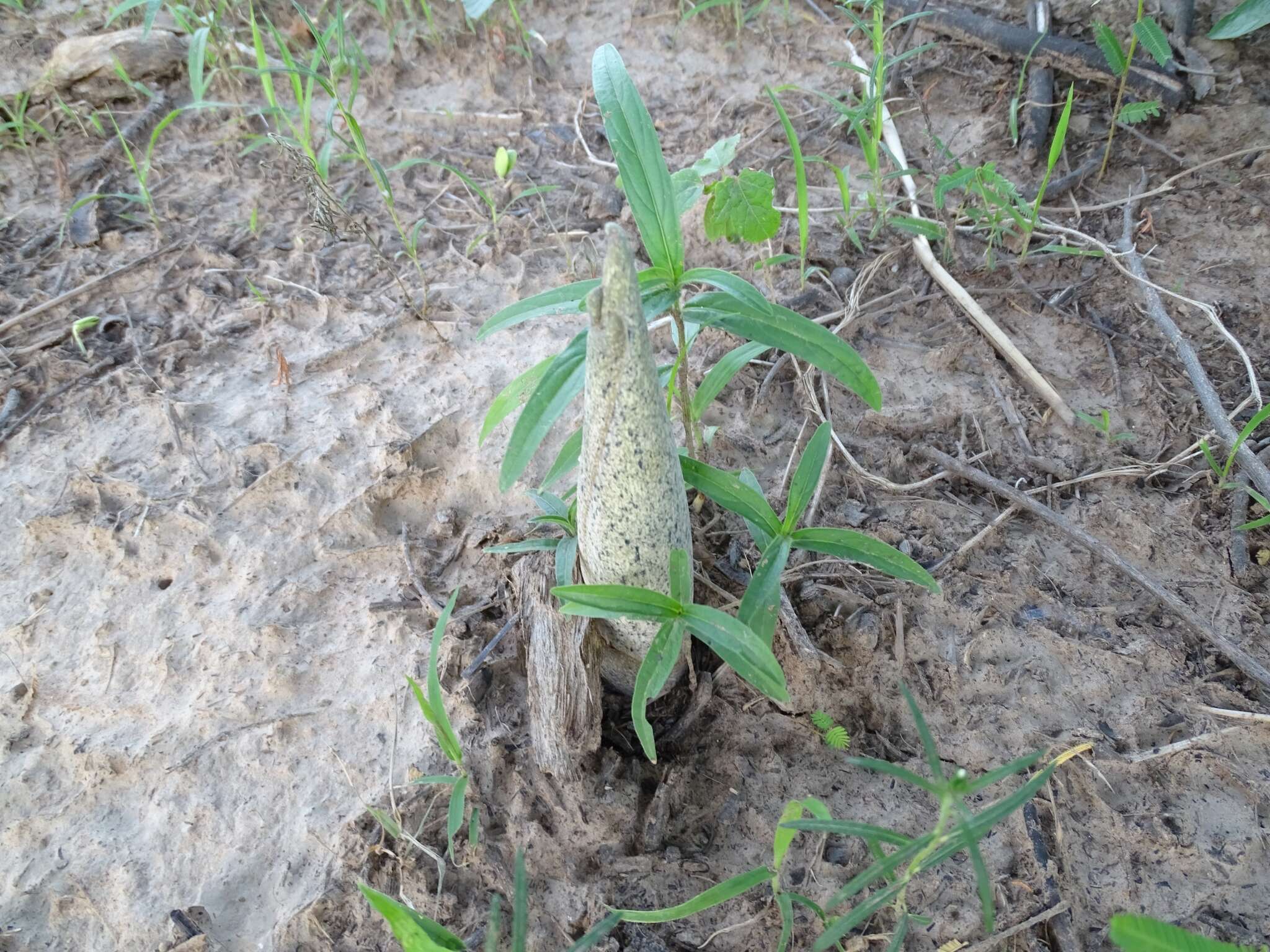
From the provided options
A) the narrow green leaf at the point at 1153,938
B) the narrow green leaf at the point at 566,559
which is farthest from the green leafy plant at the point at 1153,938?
the narrow green leaf at the point at 566,559

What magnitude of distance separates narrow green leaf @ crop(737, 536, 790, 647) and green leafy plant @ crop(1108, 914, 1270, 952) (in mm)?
755

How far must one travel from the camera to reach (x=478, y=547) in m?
2.37

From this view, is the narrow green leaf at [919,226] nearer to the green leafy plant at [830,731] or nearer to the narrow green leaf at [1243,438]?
the narrow green leaf at [1243,438]

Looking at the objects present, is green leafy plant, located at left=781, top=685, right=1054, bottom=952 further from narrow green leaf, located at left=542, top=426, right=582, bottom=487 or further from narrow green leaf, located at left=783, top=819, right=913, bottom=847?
narrow green leaf, located at left=542, top=426, right=582, bottom=487

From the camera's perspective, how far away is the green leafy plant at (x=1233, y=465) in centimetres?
210

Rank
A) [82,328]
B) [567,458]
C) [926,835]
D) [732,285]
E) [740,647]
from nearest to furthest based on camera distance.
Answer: [926,835] < [740,647] < [732,285] < [567,458] < [82,328]

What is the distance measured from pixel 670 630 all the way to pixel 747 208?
1.34 metres

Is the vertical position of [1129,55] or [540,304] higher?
[540,304]

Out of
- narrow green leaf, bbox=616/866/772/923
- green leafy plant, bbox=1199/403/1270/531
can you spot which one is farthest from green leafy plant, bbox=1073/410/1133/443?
narrow green leaf, bbox=616/866/772/923

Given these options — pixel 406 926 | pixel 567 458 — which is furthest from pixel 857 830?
pixel 567 458

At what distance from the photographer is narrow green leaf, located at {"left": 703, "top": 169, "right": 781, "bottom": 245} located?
2.37 meters

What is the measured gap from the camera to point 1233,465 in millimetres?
2334

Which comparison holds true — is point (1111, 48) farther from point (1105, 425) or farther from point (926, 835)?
point (926, 835)

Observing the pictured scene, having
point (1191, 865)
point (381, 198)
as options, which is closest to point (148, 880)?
point (1191, 865)
